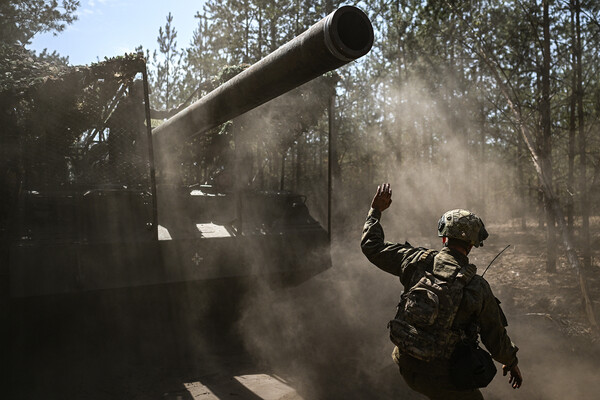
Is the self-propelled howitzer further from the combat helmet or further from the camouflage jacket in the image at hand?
the camouflage jacket

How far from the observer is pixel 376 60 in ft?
59.9

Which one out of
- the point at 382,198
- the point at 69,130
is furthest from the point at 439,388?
the point at 69,130

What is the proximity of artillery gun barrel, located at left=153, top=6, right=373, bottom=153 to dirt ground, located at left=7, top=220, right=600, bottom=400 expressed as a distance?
2.07m

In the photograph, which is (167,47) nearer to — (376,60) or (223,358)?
(376,60)

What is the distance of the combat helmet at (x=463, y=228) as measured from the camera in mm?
2840

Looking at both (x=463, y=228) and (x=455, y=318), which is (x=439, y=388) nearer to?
(x=455, y=318)

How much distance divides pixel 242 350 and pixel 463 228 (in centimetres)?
402

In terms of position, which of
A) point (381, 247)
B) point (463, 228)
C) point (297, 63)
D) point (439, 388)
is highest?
point (297, 63)

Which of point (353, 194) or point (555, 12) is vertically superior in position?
point (555, 12)

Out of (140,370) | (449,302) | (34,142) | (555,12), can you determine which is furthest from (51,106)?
(555,12)

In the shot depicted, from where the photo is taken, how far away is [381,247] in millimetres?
3039

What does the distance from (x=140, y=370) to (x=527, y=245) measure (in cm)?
920

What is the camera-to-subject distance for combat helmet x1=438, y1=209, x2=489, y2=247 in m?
2.84

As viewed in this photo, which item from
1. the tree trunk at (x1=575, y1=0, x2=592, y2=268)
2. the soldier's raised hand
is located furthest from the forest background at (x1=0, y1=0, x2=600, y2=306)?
the soldier's raised hand
